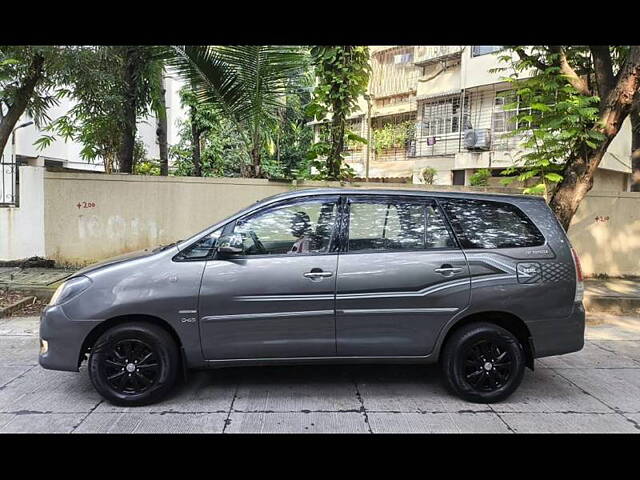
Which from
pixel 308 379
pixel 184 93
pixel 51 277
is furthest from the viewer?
pixel 184 93

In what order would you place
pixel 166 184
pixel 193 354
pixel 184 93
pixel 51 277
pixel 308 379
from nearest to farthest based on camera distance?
pixel 193 354 → pixel 308 379 → pixel 51 277 → pixel 166 184 → pixel 184 93

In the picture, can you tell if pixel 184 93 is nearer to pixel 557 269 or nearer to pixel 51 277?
pixel 51 277

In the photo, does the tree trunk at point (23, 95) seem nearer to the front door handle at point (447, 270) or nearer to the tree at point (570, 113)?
the front door handle at point (447, 270)

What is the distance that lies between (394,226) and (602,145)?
525 cm

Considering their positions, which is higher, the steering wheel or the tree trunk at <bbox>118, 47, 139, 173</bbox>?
the tree trunk at <bbox>118, 47, 139, 173</bbox>

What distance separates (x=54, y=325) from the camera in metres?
3.99

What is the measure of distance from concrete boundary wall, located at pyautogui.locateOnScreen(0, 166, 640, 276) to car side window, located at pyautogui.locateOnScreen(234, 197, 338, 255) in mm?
4277

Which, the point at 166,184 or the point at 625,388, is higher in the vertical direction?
the point at 166,184

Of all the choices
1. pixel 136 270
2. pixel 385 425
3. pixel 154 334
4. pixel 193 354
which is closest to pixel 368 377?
pixel 385 425

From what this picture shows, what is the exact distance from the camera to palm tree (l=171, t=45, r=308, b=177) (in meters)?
8.33

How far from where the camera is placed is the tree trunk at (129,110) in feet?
29.0

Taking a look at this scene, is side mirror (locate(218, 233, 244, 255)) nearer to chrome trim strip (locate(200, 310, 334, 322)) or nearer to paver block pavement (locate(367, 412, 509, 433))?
chrome trim strip (locate(200, 310, 334, 322))

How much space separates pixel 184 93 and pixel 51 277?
16.0 ft

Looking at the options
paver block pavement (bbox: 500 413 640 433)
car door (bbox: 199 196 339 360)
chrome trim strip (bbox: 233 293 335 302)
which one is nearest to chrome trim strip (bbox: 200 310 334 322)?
car door (bbox: 199 196 339 360)
